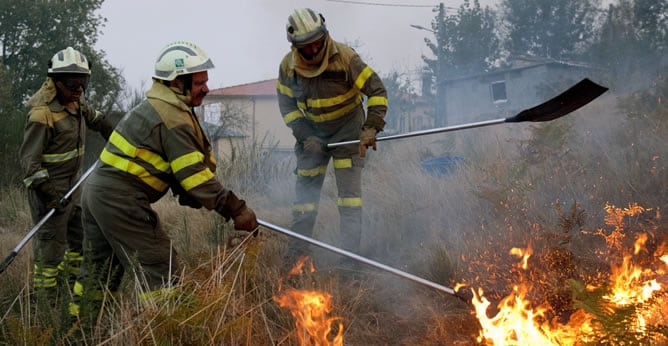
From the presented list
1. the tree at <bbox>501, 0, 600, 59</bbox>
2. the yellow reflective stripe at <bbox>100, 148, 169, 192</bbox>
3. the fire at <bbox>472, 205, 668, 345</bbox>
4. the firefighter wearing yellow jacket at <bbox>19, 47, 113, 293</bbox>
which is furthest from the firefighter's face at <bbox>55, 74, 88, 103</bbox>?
the tree at <bbox>501, 0, 600, 59</bbox>

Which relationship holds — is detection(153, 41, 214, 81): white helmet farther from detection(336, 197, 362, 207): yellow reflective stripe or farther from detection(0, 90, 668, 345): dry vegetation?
detection(336, 197, 362, 207): yellow reflective stripe

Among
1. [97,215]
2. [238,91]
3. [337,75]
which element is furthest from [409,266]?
[238,91]

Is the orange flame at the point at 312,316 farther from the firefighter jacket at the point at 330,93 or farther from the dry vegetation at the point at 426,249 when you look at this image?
the firefighter jacket at the point at 330,93

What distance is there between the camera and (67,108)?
544 cm

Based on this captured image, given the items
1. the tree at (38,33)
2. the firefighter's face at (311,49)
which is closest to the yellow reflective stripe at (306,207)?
the firefighter's face at (311,49)

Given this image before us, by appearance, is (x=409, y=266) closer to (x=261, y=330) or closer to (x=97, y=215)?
(x=261, y=330)

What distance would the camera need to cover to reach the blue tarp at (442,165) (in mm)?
7389

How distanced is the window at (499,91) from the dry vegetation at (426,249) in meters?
17.0

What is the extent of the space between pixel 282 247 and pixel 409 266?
46.6 inches

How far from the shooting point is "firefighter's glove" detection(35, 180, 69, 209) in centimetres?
512

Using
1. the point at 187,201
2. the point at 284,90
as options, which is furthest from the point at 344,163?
the point at 187,201

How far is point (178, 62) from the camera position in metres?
3.80

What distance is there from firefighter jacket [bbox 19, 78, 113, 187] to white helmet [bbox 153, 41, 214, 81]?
6.31 ft

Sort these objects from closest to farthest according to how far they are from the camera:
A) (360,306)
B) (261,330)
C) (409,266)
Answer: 1. (261,330)
2. (360,306)
3. (409,266)
